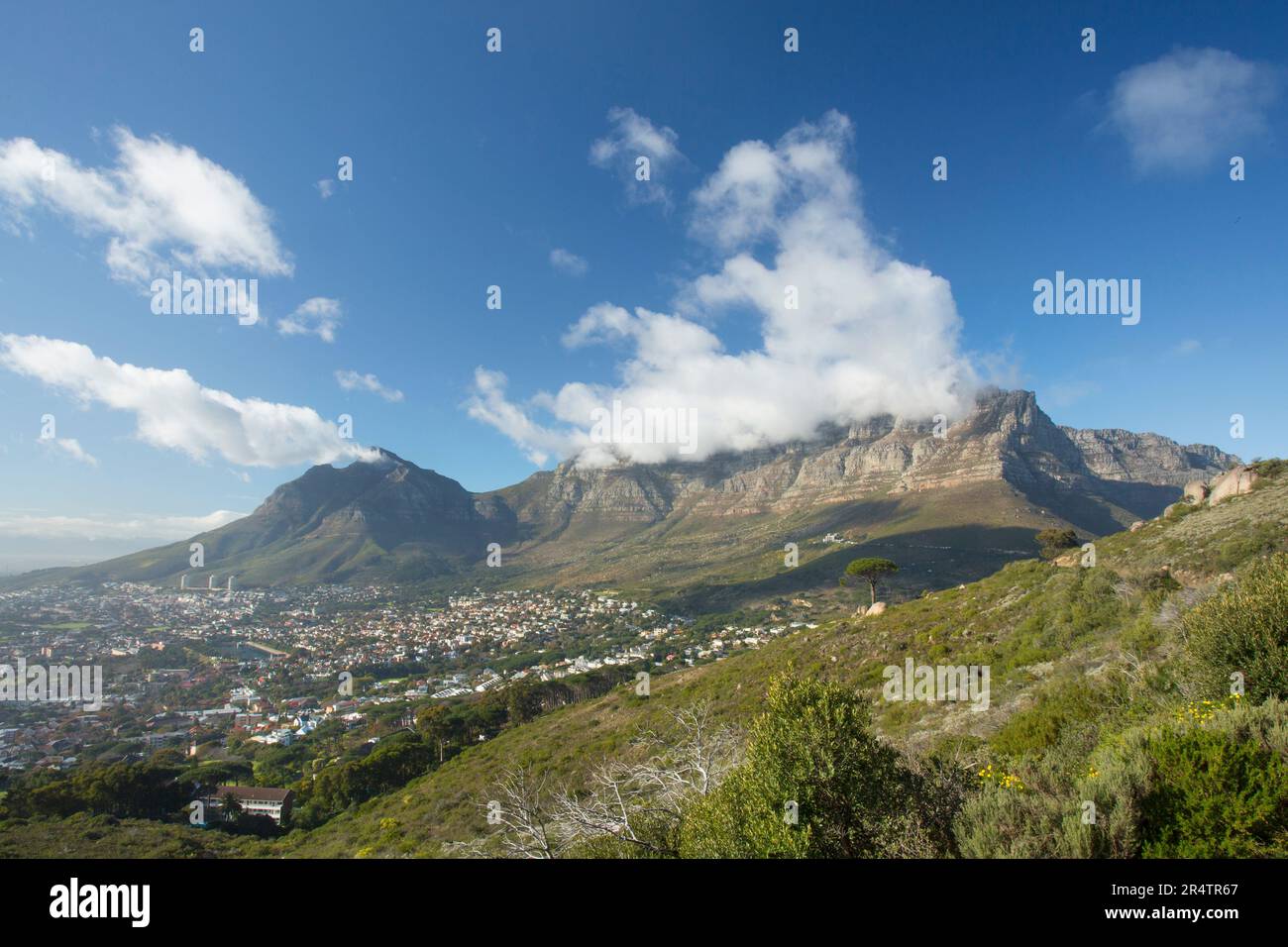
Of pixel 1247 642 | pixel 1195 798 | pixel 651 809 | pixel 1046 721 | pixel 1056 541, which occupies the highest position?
pixel 1247 642

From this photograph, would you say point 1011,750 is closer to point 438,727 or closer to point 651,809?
point 651,809

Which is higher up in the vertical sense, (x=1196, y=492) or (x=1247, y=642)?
(x=1196, y=492)

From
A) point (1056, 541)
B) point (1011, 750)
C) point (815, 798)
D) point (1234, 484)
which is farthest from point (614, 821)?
point (1056, 541)

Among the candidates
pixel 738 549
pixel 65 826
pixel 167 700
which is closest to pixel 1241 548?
pixel 65 826

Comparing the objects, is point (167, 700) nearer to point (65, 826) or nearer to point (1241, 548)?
point (65, 826)

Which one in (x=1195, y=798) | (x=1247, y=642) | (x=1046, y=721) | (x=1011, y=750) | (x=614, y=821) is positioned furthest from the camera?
(x=1046, y=721)
